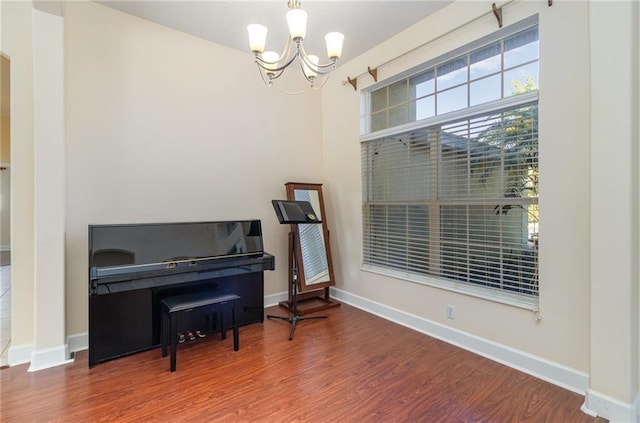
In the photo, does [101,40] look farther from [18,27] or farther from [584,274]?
[584,274]

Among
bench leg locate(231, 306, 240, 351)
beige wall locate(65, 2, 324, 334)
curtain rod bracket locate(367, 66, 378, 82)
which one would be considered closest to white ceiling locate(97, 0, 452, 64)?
beige wall locate(65, 2, 324, 334)

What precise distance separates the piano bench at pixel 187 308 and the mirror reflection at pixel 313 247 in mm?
1179

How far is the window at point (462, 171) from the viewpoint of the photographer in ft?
7.78

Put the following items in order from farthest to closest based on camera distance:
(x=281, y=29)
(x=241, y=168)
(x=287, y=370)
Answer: (x=241, y=168) → (x=281, y=29) → (x=287, y=370)

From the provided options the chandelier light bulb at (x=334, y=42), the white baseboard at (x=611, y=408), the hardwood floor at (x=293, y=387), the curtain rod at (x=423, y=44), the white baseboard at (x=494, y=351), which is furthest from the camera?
the curtain rod at (x=423, y=44)

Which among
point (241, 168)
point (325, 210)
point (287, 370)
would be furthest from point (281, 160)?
point (287, 370)

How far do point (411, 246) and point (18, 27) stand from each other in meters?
3.99

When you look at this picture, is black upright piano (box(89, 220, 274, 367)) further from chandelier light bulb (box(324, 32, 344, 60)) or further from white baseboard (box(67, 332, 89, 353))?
chandelier light bulb (box(324, 32, 344, 60))

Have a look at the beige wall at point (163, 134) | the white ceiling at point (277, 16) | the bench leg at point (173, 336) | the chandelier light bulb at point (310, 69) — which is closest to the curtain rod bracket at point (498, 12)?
the white ceiling at point (277, 16)

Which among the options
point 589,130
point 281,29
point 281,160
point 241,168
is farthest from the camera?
point 281,160

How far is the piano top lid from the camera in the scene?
2410 mm

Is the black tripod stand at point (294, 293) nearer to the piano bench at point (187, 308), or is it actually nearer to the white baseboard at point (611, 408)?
the piano bench at point (187, 308)

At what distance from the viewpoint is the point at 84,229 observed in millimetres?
2727

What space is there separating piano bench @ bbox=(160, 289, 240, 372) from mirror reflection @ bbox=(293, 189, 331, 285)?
1179 millimetres
